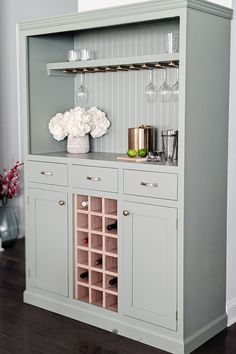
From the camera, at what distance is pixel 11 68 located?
5.44m

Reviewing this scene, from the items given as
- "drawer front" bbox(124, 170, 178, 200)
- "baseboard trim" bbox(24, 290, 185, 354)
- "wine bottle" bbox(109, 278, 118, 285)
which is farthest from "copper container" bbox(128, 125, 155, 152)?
"baseboard trim" bbox(24, 290, 185, 354)

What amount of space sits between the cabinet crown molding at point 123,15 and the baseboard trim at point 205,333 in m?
1.73

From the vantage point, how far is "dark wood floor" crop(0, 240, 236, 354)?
308cm

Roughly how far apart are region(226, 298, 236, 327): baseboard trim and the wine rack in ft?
2.24

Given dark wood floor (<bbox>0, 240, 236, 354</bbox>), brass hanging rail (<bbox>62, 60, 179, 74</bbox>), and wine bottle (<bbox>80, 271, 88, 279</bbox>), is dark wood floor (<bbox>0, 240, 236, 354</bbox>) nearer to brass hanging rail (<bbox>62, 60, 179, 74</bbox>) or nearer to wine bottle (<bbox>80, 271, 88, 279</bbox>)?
wine bottle (<bbox>80, 271, 88, 279</bbox>)

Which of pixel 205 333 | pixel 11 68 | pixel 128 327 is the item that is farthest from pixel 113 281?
pixel 11 68

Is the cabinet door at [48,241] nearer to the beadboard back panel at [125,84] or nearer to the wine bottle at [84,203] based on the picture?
the wine bottle at [84,203]

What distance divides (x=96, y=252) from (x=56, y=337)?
1.79ft

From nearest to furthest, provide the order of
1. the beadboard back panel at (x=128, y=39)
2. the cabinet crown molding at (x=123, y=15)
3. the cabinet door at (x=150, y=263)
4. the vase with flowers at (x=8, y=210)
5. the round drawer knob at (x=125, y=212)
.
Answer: the cabinet crown molding at (x=123, y=15), the cabinet door at (x=150, y=263), the round drawer knob at (x=125, y=212), the beadboard back panel at (x=128, y=39), the vase with flowers at (x=8, y=210)

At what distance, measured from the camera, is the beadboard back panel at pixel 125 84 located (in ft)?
11.3

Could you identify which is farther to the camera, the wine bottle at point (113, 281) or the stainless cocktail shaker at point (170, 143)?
the wine bottle at point (113, 281)

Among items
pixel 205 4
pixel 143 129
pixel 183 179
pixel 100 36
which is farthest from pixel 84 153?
pixel 205 4

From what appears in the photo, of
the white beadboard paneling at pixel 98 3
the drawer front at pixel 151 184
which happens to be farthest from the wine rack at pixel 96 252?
the white beadboard paneling at pixel 98 3

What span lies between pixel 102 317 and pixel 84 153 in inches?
42.5
